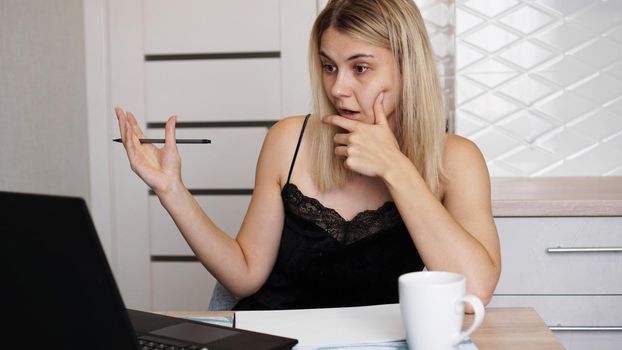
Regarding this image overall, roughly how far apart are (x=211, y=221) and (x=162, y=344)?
23.8 inches

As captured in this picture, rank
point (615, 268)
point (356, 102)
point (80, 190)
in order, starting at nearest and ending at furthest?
point (356, 102)
point (615, 268)
point (80, 190)

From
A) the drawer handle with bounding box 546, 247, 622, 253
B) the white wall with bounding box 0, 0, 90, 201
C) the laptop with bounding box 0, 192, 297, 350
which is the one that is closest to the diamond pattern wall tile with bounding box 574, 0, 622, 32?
the drawer handle with bounding box 546, 247, 622, 253

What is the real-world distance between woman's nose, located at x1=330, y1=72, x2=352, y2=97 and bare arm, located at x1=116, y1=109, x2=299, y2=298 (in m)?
0.25

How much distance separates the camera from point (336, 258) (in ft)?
5.11

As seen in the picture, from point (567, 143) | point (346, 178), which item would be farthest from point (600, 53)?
point (346, 178)

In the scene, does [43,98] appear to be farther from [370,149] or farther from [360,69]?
[370,149]

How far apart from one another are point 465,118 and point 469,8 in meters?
0.37

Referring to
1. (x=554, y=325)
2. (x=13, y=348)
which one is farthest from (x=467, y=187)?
(x=13, y=348)

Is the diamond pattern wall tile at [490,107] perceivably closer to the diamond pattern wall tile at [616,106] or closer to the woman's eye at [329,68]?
the diamond pattern wall tile at [616,106]

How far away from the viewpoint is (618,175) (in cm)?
251

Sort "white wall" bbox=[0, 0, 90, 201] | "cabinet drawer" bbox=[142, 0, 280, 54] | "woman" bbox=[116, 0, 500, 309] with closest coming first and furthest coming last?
"woman" bbox=[116, 0, 500, 309] < "white wall" bbox=[0, 0, 90, 201] < "cabinet drawer" bbox=[142, 0, 280, 54]

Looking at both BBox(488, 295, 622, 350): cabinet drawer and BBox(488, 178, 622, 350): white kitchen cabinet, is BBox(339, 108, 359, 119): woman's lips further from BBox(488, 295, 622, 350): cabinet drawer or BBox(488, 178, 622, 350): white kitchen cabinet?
BBox(488, 295, 622, 350): cabinet drawer

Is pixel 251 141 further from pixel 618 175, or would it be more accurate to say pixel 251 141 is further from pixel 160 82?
pixel 618 175

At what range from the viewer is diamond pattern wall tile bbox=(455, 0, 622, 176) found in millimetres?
2473
